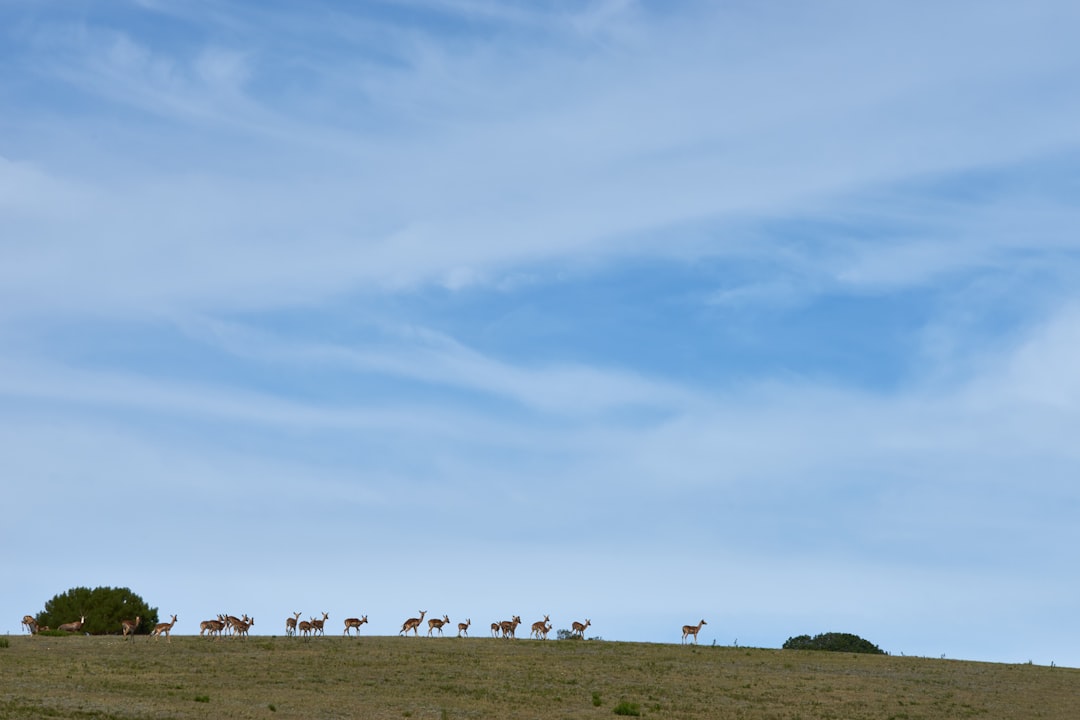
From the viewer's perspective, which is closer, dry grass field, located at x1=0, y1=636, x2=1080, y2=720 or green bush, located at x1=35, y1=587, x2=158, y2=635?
dry grass field, located at x1=0, y1=636, x2=1080, y2=720

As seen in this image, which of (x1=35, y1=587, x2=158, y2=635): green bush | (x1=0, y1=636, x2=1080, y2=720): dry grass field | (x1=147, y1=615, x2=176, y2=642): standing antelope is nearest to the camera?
(x1=0, y1=636, x2=1080, y2=720): dry grass field

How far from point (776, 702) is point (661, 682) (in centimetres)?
534

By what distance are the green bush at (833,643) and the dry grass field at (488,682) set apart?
40.9 feet

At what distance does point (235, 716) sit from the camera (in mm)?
43688

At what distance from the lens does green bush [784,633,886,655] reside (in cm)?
8188

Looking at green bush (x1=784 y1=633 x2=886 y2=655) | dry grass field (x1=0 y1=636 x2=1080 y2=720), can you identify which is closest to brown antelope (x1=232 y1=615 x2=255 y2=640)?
dry grass field (x1=0 y1=636 x2=1080 y2=720)

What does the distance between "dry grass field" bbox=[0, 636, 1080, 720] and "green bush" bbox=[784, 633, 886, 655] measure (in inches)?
491

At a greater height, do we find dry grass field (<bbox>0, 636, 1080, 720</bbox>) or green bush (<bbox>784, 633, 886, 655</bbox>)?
green bush (<bbox>784, 633, 886, 655</bbox>)

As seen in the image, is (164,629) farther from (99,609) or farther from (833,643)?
(833,643)

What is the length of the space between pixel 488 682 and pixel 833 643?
34.7 m

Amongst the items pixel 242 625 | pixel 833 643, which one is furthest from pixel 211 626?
pixel 833 643

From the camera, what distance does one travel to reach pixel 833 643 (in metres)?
82.4

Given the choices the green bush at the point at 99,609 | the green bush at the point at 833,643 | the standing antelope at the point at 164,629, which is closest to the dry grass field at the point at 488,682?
the standing antelope at the point at 164,629

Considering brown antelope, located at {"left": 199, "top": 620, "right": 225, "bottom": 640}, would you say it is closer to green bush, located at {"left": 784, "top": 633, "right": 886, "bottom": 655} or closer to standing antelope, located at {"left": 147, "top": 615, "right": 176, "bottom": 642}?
standing antelope, located at {"left": 147, "top": 615, "right": 176, "bottom": 642}
